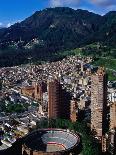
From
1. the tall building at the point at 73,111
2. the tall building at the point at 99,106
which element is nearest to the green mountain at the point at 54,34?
the tall building at the point at 73,111

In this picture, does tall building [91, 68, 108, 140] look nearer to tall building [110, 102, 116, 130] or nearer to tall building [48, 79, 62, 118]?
tall building [110, 102, 116, 130]

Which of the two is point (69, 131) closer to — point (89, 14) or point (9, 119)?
point (9, 119)

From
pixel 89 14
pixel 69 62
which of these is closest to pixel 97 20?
pixel 89 14

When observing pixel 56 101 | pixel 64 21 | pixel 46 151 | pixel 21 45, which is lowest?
pixel 46 151

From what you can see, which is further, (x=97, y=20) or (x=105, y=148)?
(x=97, y=20)

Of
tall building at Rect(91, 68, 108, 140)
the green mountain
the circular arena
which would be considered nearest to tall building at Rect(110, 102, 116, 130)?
tall building at Rect(91, 68, 108, 140)

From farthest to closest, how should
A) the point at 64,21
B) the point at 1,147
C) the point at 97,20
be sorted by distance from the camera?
the point at 97,20
the point at 64,21
the point at 1,147
